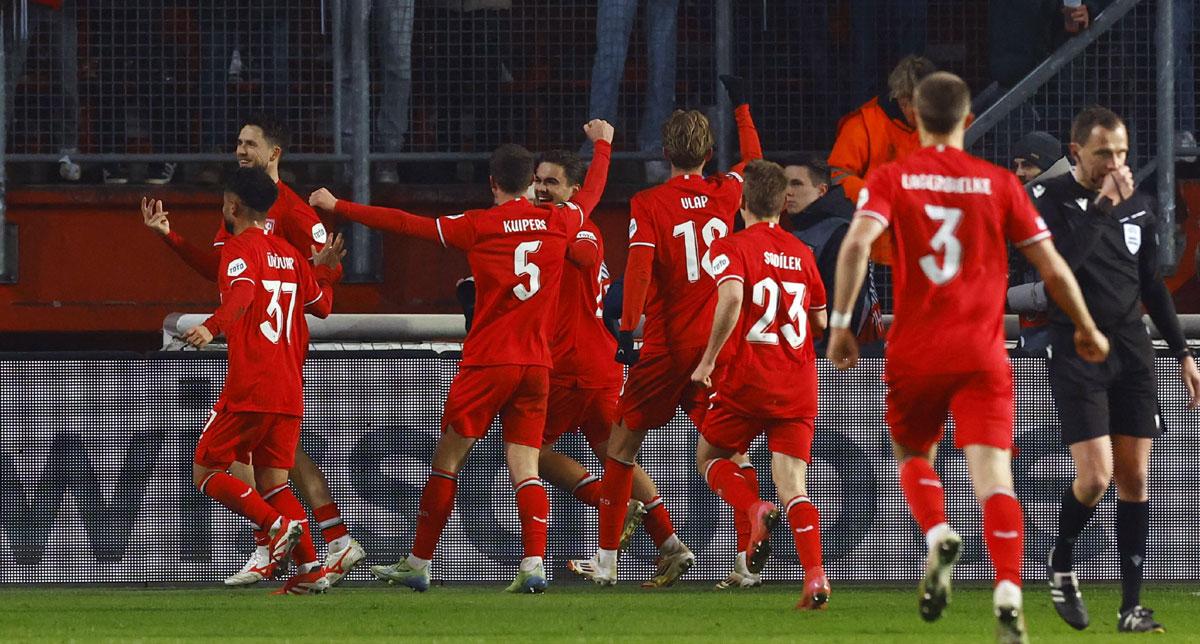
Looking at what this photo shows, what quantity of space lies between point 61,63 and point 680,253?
3.90 m

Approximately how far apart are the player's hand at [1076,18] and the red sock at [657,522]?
342 cm

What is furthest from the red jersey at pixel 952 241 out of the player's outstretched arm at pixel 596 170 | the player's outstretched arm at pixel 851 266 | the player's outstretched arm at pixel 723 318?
the player's outstretched arm at pixel 596 170

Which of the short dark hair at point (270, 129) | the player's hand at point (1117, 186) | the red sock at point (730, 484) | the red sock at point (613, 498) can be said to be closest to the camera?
the player's hand at point (1117, 186)

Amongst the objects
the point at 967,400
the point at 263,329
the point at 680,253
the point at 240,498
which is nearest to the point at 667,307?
the point at 680,253

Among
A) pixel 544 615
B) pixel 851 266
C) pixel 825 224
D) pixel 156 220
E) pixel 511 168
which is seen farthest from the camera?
pixel 825 224

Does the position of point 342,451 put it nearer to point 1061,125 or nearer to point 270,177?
point 270,177

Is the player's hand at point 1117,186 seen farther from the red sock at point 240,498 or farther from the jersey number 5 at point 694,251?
the red sock at point 240,498

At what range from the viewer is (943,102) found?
6.69 m

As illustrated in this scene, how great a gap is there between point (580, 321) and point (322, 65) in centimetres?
270

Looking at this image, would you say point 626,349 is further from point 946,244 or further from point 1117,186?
point 946,244

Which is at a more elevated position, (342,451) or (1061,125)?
(1061,125)

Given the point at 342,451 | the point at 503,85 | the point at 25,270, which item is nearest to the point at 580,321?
the point at 342,451

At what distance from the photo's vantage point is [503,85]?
11570 mm

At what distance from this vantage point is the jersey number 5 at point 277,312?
9211 millimetres
